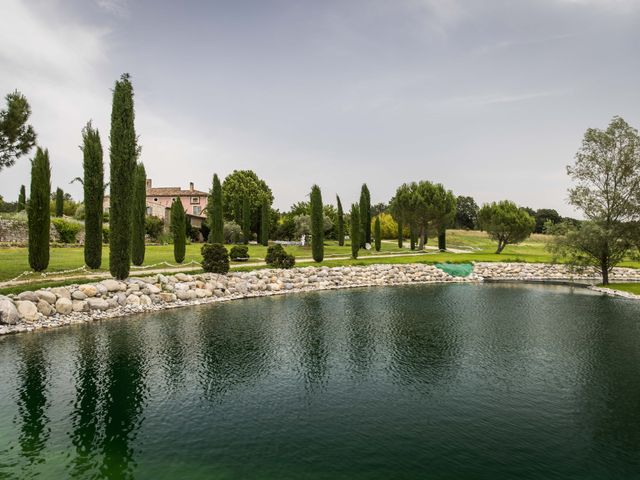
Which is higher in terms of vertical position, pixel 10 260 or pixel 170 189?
pixel 170 189

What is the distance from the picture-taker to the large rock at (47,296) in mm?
17297

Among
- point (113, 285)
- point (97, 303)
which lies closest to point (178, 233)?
point (113, 285)

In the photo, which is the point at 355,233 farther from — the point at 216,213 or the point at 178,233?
the point at 178,233

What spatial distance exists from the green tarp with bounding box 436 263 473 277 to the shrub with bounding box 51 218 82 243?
40.0 metres

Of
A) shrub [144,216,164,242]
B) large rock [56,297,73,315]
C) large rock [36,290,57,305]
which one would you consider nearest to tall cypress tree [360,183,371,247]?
shrub [144,216,164,242]

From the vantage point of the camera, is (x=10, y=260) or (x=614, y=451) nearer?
(x=614, y=451)

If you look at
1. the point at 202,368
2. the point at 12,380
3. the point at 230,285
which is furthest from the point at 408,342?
the point at 230,285

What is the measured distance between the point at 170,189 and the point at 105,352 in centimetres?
6480

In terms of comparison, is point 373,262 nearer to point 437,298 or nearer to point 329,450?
point 437,298

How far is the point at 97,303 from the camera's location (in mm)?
18625

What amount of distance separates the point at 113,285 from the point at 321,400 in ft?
50.8

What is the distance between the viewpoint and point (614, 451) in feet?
23.3

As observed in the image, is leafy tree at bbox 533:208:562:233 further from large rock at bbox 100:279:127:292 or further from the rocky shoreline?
large rock at bbox 100:279:127:292

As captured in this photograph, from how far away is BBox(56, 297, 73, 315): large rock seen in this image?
1742 centimetres
